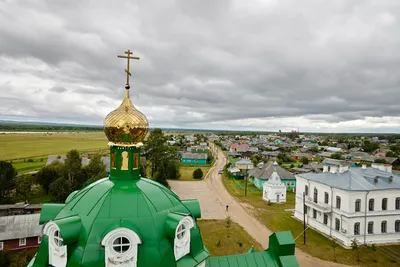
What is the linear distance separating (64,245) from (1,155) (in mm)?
74190

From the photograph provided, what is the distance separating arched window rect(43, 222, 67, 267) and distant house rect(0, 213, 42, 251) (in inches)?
585

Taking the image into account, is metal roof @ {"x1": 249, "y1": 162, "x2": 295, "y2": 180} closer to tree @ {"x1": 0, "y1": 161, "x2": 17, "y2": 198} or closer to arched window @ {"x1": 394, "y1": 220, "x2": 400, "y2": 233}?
arched window @ {"x1": 394, "y1": 220, "x2": 400, "y2": 233}

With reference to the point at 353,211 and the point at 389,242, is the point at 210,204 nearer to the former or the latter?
the point at 353,211

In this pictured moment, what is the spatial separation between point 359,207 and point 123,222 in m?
22.7

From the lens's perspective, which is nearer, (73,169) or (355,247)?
(355,247)

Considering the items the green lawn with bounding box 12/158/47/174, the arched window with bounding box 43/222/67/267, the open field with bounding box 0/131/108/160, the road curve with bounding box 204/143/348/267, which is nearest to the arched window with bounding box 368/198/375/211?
the road curve with bounding box 204/143/348/267

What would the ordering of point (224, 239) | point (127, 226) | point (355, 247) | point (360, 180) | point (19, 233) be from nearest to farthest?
point (127, 226) < point (19, 233) < point (355, 247) < point (224, 239) < point (360, 180)

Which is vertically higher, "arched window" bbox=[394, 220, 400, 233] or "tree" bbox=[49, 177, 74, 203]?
"tree" bbox=[49, 177, 74, 203]

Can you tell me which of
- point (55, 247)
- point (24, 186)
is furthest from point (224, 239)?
point (24, 186)

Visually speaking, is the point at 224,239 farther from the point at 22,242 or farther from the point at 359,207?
the point at 22,242

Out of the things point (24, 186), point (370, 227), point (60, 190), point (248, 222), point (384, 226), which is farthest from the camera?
point (24, 186)

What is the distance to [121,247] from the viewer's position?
607 centimetres

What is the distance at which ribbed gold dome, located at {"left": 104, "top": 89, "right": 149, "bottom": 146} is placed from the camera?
7.80m

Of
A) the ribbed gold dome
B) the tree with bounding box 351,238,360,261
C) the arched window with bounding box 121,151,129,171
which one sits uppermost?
the ribbed gold dome
